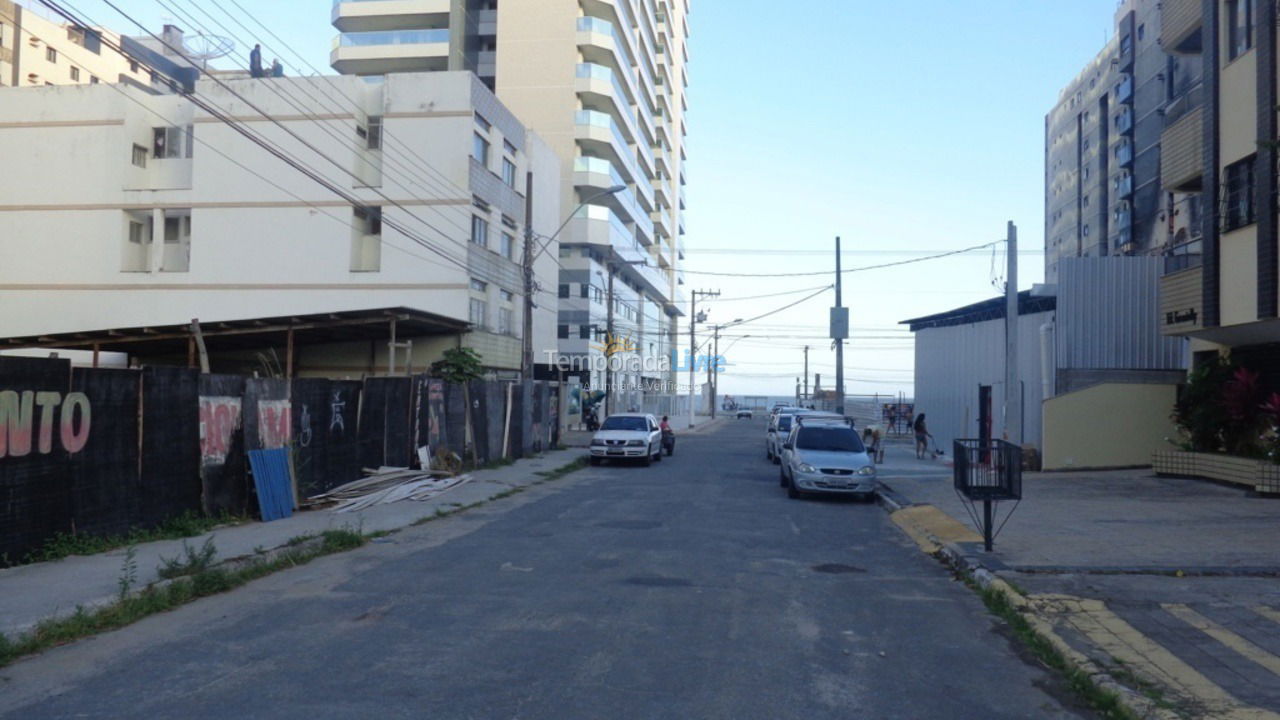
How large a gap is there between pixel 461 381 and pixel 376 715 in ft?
71.7

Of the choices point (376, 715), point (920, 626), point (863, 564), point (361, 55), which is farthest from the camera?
point (361, 55)

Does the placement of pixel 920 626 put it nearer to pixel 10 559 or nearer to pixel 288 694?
pixel 288 694

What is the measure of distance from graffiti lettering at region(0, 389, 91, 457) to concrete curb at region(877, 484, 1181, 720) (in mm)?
10093

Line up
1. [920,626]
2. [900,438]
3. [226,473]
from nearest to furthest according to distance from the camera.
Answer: [920,626] < [226,473] < [900,438]

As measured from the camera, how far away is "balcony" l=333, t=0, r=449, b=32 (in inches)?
2078

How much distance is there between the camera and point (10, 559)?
384 inches

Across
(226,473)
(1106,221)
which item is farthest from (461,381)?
(1106,221)

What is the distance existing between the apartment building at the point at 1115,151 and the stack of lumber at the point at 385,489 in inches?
1779

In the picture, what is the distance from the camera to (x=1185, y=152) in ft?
68.3

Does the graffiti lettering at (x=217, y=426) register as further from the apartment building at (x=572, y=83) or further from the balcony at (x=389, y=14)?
the balcony at (x=389, y=14)

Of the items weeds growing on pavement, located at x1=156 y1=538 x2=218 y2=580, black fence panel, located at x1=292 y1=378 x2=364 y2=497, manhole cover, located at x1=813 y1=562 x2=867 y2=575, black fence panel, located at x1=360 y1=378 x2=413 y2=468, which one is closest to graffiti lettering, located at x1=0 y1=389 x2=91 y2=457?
weeds growing on pavement, located at x1=156 y1=538 x2=218 y2=580

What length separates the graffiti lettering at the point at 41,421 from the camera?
977 cm

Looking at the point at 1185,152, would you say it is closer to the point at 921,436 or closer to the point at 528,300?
the point at 921,436

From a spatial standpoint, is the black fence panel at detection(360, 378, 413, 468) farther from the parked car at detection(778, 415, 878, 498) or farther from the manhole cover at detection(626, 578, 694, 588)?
the manhole cover at detection(626, 578, 694, 588)
